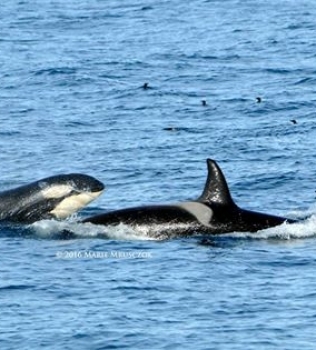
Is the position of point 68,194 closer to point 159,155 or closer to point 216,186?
point 216,186

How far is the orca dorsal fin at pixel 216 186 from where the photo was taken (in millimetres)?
28828

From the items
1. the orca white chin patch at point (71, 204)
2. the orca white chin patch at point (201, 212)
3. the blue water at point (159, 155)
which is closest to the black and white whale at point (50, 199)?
the orca white chin patch at point (71, 204)

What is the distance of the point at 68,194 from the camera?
1218 inches

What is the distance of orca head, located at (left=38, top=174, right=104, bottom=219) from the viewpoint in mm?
30875

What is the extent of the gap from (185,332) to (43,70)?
3062cm

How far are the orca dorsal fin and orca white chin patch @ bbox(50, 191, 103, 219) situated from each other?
284 cm

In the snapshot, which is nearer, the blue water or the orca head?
the blue water

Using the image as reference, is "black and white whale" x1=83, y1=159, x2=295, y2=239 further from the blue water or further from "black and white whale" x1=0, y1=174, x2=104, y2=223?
"black and white whale" x1=0, y1=174, x2=104, y2=223

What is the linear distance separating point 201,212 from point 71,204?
3.07 m

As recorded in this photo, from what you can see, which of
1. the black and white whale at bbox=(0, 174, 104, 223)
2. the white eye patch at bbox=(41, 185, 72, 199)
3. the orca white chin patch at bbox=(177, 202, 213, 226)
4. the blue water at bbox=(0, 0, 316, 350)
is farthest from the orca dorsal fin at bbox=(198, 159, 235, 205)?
the white eye patch at bbox=(41, 185, 72, 199)

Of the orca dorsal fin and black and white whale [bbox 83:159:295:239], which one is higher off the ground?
the orca dorsal fin

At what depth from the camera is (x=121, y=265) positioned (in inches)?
1059

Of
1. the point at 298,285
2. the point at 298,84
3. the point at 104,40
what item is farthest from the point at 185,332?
the point at 104,40

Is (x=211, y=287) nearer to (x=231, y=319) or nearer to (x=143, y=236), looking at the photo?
(x=231, y=319)
